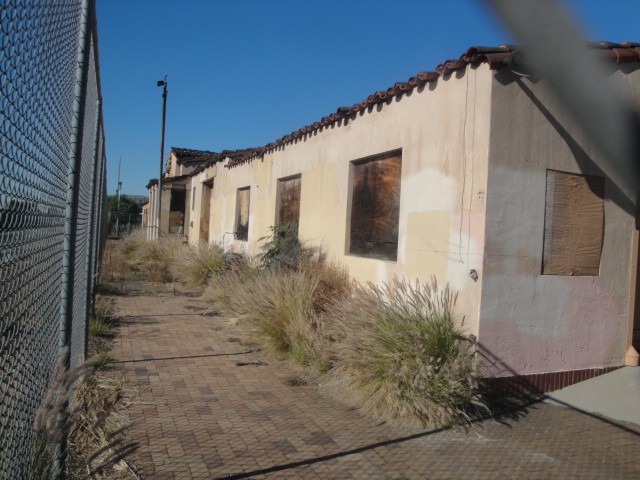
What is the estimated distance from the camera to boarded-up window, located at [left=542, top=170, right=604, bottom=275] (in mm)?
6160

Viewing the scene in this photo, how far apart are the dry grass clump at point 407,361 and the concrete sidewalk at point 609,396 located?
121cm

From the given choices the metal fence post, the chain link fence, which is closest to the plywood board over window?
the chain link fence

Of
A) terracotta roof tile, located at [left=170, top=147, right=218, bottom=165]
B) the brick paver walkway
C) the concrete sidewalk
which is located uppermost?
terracotta roof tile, located at [left=170, top=147, right=218, bottom=165]

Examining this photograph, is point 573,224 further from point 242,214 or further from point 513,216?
point 242,214

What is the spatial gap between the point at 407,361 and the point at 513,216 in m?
1.90

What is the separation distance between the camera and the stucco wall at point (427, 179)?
591cm

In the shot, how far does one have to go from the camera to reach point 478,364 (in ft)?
18.4

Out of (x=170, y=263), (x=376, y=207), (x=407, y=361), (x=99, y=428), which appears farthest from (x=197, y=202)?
(x=99, y=428)

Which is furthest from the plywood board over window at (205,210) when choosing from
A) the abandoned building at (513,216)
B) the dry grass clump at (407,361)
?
the dry grass clump at (407,361)

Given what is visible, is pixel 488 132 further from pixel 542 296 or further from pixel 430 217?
pixel 542 296

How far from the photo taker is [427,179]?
6.74m

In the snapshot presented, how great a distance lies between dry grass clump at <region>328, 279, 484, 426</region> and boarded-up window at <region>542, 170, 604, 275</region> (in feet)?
4.06

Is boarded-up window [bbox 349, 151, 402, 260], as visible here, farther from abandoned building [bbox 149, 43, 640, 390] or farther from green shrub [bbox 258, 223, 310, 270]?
green shrub [bbox 258, 223, 310, 270]

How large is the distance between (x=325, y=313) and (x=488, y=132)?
291 cm
